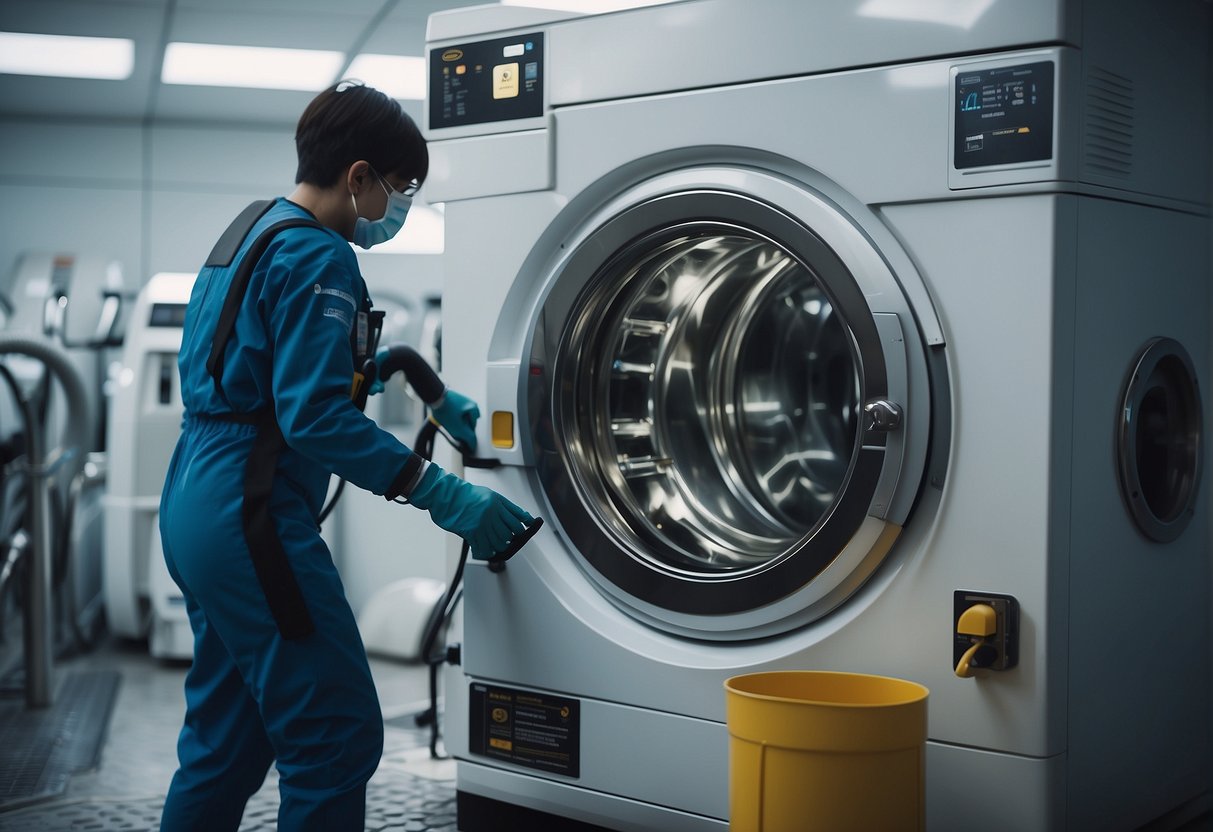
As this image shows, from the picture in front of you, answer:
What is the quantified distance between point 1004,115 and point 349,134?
3.30 ft

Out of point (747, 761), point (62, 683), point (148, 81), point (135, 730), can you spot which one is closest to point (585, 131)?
point (747, 761)

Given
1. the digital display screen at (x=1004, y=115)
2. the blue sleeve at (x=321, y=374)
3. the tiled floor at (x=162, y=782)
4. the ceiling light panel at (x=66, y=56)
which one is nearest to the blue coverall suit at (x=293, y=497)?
the blue sleeve at (x=321, y=374)

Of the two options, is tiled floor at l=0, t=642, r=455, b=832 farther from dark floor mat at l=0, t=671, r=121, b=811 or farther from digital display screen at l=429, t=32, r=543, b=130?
digital display screen at l=429, t=32, r=543, b=130

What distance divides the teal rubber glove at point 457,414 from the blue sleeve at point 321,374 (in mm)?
419

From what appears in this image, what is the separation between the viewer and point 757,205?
1.89 meters

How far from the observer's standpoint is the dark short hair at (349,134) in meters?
1.91

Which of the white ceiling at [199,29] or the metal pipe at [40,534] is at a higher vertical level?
the white ceiling at [199,29]

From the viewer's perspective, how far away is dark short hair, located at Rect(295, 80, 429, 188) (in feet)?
6.25

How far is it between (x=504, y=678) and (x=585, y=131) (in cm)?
102

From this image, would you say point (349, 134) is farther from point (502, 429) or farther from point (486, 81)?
point (502, 429)

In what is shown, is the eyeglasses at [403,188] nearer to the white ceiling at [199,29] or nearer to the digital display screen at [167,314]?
the white ceiling at [199,29]

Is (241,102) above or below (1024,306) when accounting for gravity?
above

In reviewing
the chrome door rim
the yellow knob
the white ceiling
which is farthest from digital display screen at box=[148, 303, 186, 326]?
the yellow knob

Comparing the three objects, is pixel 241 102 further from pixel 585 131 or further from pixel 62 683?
pixel 585 131
